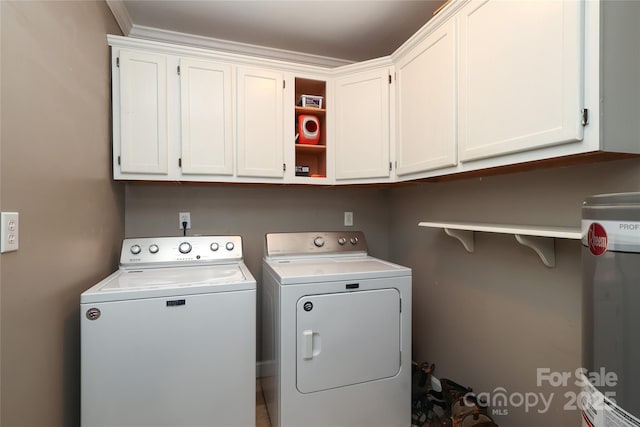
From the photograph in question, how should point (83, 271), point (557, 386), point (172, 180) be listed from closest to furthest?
point (557, 386) < point (83, 271) < point (172, 180)

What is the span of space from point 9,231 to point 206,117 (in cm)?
115

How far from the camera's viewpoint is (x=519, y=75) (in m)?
1.11

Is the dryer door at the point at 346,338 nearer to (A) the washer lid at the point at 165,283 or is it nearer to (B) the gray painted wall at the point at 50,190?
(A) the washer lid at the point at 165,283

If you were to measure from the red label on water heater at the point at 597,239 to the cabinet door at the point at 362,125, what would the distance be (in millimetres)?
1241

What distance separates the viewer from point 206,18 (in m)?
1.90

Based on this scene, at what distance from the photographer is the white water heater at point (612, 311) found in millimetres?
653

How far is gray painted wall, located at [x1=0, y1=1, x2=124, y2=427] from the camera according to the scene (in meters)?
0.93

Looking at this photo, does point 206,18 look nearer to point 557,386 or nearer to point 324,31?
point 324,31

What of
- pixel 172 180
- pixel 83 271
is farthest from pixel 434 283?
pixel 83 271

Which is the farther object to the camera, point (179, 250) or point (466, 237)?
point (179, 250)

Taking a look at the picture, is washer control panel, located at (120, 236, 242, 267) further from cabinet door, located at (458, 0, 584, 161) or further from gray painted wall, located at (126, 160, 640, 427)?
cabinet door, located at (458, 0, 584, 161)

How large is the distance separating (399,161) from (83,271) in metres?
1.80

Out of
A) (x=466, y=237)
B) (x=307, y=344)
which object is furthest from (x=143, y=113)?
(x=466, y=237)

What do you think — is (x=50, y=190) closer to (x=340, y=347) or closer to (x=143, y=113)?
(x=143, y=113)
